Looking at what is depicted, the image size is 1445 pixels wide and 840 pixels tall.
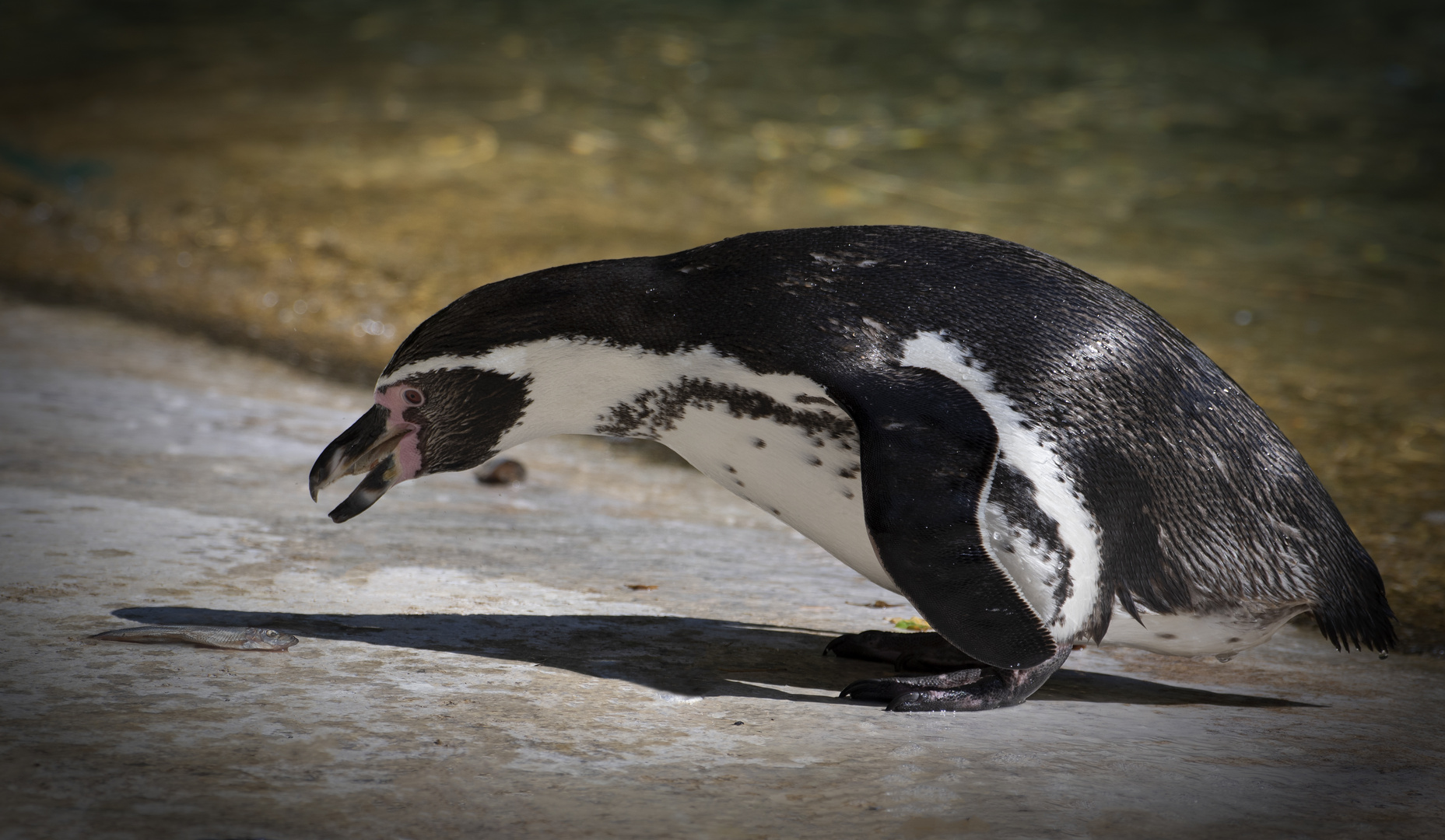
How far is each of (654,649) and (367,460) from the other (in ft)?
1.96

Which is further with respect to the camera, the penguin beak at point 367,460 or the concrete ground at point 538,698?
the penguin beak at point 367,460

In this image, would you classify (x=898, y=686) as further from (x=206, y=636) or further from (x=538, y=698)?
(x=206, y=636)

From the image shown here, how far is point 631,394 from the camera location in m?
2.39

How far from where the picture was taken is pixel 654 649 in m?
2.46

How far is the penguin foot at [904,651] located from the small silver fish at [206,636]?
0.95 m

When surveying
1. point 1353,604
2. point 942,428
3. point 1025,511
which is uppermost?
point 942,428

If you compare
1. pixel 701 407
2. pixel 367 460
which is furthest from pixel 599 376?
pixel 367 460

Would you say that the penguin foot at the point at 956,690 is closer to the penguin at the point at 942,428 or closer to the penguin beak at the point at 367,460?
the penguin at the point at 942,428

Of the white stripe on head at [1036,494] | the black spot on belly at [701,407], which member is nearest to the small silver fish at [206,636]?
the black spot on belly at [701,407]

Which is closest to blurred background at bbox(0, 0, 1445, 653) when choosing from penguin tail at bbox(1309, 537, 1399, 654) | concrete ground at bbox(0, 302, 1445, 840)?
penguin tail at bbox(1309, 537, 1399, 654)

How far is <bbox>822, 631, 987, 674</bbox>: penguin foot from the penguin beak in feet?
2.73

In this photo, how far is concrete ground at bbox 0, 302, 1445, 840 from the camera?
171cm

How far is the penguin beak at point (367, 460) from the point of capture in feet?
8.10

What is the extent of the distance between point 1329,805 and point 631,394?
121 cm
